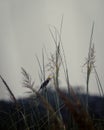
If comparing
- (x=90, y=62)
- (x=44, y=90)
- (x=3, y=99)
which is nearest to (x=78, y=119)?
(x=90, y=62)

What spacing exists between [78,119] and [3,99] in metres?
1.11

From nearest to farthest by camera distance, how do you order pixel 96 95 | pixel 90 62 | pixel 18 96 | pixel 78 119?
pixel 78 119 < pixel 90 62 < pixel 96 95 < pixel 18 96

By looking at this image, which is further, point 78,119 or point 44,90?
point 44,90

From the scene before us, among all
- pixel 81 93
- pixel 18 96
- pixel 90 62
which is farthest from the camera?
pixel 18 96

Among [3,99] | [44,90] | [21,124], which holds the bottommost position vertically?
[21,124]

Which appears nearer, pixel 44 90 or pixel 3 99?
pixel 44 90

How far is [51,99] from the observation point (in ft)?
3.54

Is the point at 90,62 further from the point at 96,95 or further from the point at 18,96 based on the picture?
the point at 18,96

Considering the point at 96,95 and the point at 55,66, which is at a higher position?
the point at 55,66

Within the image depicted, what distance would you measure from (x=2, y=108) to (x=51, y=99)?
1.25 ft

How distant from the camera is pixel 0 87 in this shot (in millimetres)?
1219

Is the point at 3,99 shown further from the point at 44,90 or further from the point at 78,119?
the point at 78,119

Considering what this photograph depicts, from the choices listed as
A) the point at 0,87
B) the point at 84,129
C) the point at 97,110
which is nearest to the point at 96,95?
the point at 97,110

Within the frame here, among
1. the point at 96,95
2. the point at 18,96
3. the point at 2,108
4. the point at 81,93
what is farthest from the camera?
the point at 2,108
